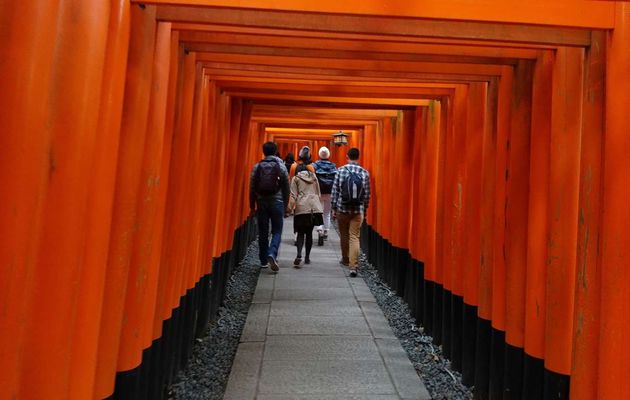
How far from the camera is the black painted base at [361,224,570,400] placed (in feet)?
7.59

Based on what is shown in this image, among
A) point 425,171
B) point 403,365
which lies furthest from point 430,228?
point 403,365

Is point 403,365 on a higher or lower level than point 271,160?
lower

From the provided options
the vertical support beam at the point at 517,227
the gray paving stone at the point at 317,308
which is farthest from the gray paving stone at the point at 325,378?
the gray paving stone at the point at 317,308

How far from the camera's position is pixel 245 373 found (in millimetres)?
3309

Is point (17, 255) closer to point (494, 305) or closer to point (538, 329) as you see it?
point (538, 329)

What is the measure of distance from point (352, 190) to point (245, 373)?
3.29 m

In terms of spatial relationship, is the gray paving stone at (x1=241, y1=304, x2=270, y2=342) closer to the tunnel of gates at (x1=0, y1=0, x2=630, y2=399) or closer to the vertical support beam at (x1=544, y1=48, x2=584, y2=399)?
the tunnel of gates at (x1=0, y1=0, x2=630, y2=399)

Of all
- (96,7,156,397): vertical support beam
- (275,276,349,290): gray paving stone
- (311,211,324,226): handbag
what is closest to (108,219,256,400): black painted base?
(96,7,156,397): vertical support beam

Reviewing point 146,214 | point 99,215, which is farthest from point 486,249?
point 99,215

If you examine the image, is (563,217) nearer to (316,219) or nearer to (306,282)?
(306,282)

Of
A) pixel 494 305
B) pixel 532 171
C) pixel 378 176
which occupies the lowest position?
pixel 494 305

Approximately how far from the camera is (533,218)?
7.77 feet

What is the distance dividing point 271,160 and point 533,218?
424cm

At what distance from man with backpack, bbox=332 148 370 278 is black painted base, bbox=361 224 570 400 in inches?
42.7
